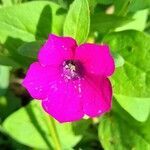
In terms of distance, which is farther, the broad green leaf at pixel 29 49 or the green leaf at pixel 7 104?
the green leaf at pixel 7 104

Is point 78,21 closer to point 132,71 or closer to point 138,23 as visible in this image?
point 132,71

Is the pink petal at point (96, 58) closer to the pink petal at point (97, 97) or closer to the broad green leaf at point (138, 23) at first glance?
the pink petal at point (97, 97)

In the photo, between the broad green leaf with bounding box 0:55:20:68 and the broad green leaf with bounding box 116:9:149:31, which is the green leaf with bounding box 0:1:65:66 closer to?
the broad green leaf with bounding box 0:55:20:68

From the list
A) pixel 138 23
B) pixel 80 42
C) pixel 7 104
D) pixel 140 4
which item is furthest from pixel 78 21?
pixel 7 104

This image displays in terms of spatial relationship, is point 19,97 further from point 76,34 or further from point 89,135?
point 76,34

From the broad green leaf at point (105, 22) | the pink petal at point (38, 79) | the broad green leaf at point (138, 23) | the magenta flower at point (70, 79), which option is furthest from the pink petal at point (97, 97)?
the broad green leaf at point (138, 23)

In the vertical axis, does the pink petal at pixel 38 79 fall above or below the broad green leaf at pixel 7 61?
above
